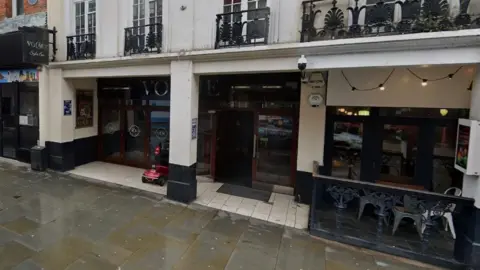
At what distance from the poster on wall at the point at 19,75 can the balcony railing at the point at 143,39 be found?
3701 millimetres

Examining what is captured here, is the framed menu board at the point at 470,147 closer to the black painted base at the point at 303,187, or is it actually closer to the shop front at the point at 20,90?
the black painted base at the point at 303,187

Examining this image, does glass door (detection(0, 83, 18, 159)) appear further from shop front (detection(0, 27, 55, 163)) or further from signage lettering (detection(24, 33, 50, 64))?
signage lettering (detection(24, 33, 50, 64))

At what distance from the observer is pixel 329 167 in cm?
590

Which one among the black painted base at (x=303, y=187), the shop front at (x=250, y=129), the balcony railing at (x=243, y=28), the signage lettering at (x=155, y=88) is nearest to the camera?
the balcony railing at (x=243, y=28)

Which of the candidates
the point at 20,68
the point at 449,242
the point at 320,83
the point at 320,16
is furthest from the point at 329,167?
the point at 20,68

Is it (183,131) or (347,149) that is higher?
(183,131)

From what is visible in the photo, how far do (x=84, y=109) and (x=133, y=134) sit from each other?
5.55 feet

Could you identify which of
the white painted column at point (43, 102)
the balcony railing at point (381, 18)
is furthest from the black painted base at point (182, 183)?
the white painted column at point (43, 102)

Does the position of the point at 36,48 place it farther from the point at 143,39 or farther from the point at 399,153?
the point at 399,153

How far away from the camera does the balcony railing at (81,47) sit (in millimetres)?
6809

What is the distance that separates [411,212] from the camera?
439 centimetres

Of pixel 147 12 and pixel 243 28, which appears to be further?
pixel 147 12

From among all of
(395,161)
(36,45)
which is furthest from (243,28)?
(36,45)

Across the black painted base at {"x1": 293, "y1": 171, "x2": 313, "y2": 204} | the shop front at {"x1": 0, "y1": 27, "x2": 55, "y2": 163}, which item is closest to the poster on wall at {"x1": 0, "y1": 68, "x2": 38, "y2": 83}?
the shop front at {"x1": 0, "y1": 27, "x2": 55, "y2": 163}
